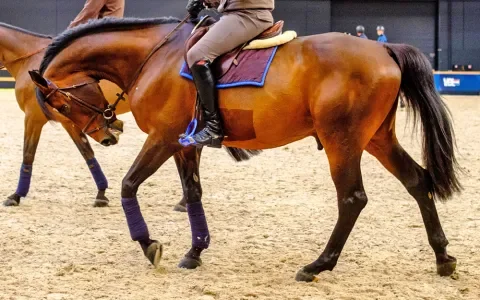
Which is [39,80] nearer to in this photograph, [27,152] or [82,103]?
[82,103]

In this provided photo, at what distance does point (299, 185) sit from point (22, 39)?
3465mm

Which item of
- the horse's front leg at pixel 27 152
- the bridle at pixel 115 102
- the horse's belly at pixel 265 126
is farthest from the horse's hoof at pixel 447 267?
the horse's front leg at pixel 27 152

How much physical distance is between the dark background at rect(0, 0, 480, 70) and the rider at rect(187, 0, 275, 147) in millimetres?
18463

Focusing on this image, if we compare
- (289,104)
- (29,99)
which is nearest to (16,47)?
(29,99)

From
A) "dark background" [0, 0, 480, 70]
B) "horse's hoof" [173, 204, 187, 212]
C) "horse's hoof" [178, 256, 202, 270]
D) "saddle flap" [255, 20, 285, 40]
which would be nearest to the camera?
"saddle flap" [255, 20, 285, 40]

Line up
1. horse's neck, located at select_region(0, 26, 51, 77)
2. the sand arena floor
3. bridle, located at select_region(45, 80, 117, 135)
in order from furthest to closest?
1. horse's neck, located at select_region(0, 26, 51, 77)
2. bridle, located at select_region(45, 80, 117, 135)
3. the sand arena floor

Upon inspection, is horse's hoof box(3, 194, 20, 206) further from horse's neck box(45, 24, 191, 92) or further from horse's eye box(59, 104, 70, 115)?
horse's neck box(45, 24, 191, 92)

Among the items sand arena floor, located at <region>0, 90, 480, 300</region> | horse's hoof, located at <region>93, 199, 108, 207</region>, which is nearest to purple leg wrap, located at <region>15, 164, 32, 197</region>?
sand arena floor, located at <region>0, 90, 480, 300</region>

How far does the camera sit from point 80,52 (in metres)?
4.46

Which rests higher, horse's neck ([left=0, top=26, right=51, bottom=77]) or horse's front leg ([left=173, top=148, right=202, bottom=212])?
horse's neck ([left=0, top=26, right=51, bottom=77])

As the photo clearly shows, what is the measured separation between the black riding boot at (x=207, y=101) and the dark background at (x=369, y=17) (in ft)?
61.2

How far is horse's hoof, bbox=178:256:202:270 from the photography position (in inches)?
172

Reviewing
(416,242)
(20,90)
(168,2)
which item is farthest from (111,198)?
(168,2)

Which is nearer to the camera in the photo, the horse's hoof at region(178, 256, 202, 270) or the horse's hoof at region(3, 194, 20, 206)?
the horse's hoof at region(178, 256, 202, 270)
